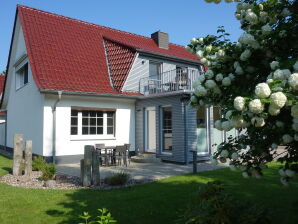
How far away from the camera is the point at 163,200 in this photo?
630 centimetres

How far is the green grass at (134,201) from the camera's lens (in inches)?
206

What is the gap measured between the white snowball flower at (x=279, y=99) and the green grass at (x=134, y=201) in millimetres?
3155

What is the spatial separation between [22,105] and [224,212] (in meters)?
14.2

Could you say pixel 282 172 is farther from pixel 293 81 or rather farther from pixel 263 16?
pixel 263 16

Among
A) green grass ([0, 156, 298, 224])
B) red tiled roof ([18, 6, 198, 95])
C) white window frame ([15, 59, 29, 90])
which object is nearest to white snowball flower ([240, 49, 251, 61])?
green grass ([0, 156, 298, 224])

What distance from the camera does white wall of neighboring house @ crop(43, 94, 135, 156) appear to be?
40.8ft

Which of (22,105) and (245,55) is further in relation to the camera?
(22,105)

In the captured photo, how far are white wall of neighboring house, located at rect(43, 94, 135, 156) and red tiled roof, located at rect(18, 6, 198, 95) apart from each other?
576 millimetres

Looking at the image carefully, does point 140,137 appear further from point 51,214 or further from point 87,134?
point 51,214

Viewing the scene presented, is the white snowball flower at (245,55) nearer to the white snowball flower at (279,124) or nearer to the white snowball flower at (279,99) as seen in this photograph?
the white snowball flower at (279,124)

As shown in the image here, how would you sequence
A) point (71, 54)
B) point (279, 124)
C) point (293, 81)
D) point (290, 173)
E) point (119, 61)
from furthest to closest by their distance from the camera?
point (119, 61) < point (71, 54) < point (290, 173) < point (279, 124) < point (293, 81)

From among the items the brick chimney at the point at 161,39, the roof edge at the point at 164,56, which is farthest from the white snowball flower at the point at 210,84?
the brick chimney at the point at 161,39

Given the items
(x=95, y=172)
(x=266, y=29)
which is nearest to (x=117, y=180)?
(x=95, y=172)

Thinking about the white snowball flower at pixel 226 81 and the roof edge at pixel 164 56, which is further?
the roof edge at pixel 164 56
